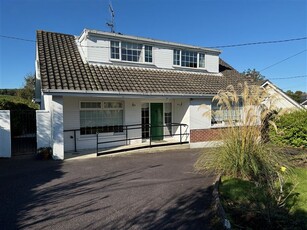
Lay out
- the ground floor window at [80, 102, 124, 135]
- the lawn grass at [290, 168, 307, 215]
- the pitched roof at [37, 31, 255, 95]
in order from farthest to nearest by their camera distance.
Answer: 1. the ground floor window at [80, 102, 124, 135]
2. the pitched roof at [37, 31, 255, 95]
3. the lawn grass at [290, 168, 307, 215]

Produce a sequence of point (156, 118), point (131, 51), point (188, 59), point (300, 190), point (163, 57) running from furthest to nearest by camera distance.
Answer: point (188, 59) < point (163, 57) < point (156, 118) < point (131, 51) < point (300, 190)

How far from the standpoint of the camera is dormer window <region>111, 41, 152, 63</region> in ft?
42.6

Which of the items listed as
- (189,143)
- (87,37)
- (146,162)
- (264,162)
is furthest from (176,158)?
(87,37)

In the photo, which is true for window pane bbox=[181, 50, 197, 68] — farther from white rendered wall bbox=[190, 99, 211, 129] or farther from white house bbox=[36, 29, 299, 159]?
white rendered wall bbox=[190, 99, 211, 129]

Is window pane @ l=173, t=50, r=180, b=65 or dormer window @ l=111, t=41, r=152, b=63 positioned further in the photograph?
window pane @ l=173, t=50, r=180, b=65

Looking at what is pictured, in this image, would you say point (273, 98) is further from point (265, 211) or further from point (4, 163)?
point (4, 163)

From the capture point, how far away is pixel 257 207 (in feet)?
15.6

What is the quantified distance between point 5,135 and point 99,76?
4.82 m

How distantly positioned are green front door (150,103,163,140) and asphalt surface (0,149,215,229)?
480cm

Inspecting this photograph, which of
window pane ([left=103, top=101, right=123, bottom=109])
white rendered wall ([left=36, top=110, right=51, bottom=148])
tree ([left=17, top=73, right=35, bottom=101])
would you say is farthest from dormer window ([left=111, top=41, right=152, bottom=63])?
tree ([left=17, top=73, right=35, bottom=101])

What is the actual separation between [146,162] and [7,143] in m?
5.94

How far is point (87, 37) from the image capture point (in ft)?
39.6

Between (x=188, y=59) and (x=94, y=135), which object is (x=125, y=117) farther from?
(x=188, y=59)

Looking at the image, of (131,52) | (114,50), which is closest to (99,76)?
(114,50)
